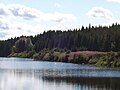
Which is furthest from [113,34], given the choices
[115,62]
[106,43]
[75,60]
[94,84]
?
[94,84]

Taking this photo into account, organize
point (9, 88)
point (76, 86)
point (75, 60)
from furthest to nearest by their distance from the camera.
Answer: point (75, 60)
point (76, 86)
point (9, 88)

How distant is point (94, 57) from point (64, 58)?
27.2 m

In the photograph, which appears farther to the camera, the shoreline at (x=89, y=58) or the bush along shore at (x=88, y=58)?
the bush along shore at (x=88, y=58)

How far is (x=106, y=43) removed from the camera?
506ft

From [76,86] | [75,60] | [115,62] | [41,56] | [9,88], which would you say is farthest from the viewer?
[41,56]

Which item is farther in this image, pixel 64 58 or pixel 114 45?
pixel 64 58

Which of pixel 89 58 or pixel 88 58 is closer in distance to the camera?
pixel 89 58

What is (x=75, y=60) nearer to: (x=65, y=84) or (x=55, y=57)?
(x=55, y=57)

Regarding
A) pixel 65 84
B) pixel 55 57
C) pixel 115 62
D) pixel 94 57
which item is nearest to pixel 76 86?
pixel 65 84

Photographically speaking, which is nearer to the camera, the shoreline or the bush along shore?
the shoreline

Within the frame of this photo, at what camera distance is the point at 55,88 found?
56125 millimetres

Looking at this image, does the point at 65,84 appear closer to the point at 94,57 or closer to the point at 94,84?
the point at 94,84

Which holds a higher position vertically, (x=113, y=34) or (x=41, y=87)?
(x=113, y=34)

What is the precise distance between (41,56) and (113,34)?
48.4 metres
